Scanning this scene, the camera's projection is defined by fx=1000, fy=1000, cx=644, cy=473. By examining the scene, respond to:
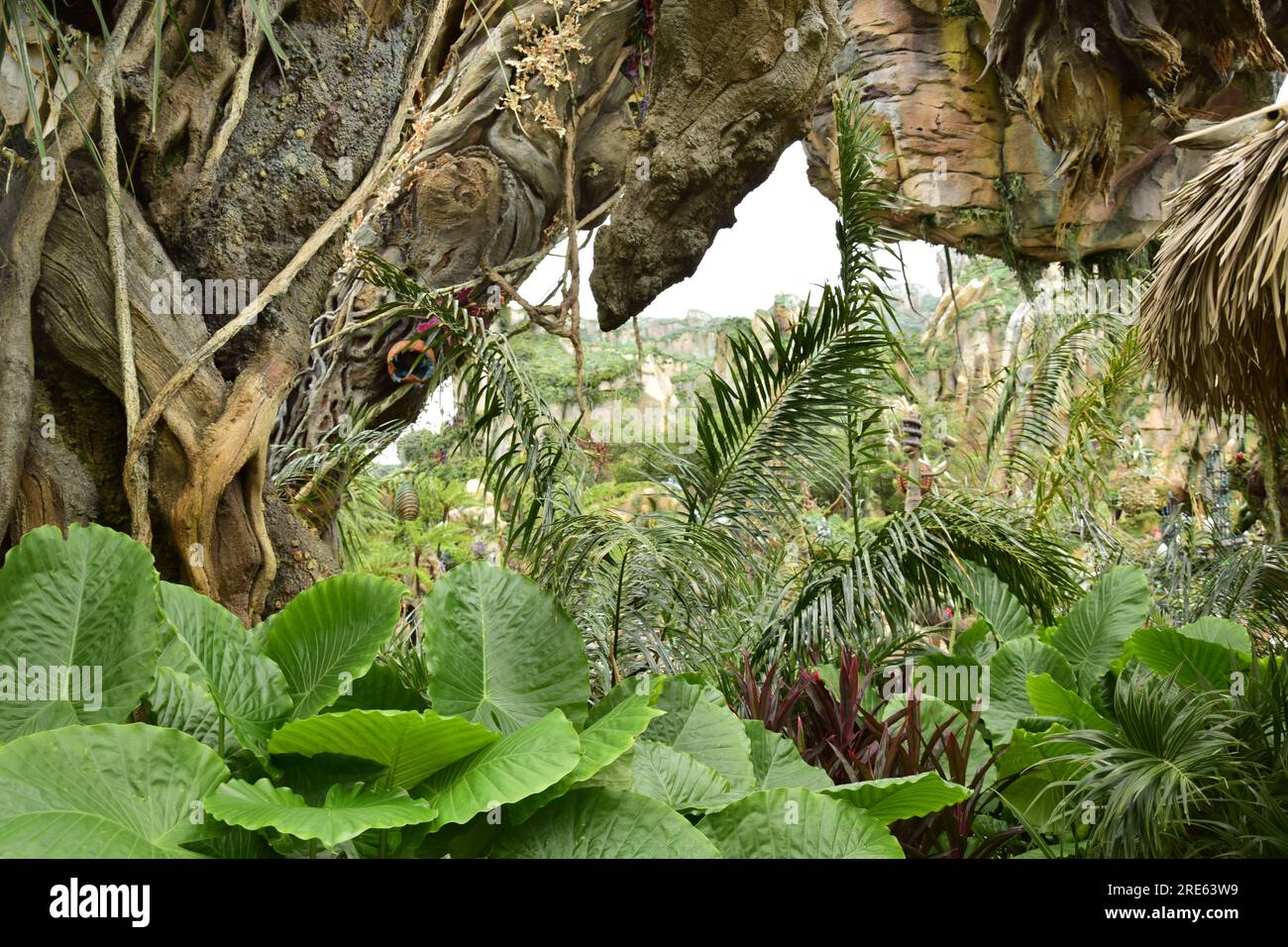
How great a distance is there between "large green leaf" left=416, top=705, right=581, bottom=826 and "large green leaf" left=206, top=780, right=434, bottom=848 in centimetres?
5

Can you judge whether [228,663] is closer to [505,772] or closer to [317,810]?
[317,810]

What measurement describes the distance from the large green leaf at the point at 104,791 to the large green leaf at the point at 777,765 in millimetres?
1211

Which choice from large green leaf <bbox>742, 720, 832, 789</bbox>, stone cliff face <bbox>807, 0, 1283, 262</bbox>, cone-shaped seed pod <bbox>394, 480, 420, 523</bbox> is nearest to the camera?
large green leaf <bbox>742, 720, 832, 789</bbox>

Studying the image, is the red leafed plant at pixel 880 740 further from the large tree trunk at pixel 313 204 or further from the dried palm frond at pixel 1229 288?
the large tree trunk at pixel 313 204

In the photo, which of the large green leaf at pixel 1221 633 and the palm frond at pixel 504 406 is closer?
the palm frond at pixel 504 406

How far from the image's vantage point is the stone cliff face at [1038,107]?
883 centimetres

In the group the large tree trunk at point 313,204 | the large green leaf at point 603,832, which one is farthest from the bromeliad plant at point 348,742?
the large tree trunk at point 313,204

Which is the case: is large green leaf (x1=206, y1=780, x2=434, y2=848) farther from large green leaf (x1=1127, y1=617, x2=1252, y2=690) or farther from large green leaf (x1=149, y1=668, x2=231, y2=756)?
large green leaf (x1=1127, y1=617, x2=1252, y2=690)

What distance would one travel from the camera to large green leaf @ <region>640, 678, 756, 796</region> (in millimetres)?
2189

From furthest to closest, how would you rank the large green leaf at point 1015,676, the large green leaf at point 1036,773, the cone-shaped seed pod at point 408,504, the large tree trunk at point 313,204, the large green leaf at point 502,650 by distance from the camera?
1. the cone-shaped seed pod at point 408,504
2. the large green leaf at point 1015,676
3. the large green leaf at point 1036,773
4. the large tree trunk at point 313,204
5. the large green leaf at point 502,650

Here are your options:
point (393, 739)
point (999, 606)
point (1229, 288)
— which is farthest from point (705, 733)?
point (999, 606)

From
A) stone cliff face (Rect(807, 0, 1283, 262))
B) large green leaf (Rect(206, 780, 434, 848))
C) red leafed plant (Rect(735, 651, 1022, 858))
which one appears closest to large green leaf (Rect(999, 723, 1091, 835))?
red leafed plant (Rect(735, 651, 1022, 858))

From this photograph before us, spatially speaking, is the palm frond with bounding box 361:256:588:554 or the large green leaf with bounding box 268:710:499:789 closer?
the large green leaf with bounding box 268:710:499:789
